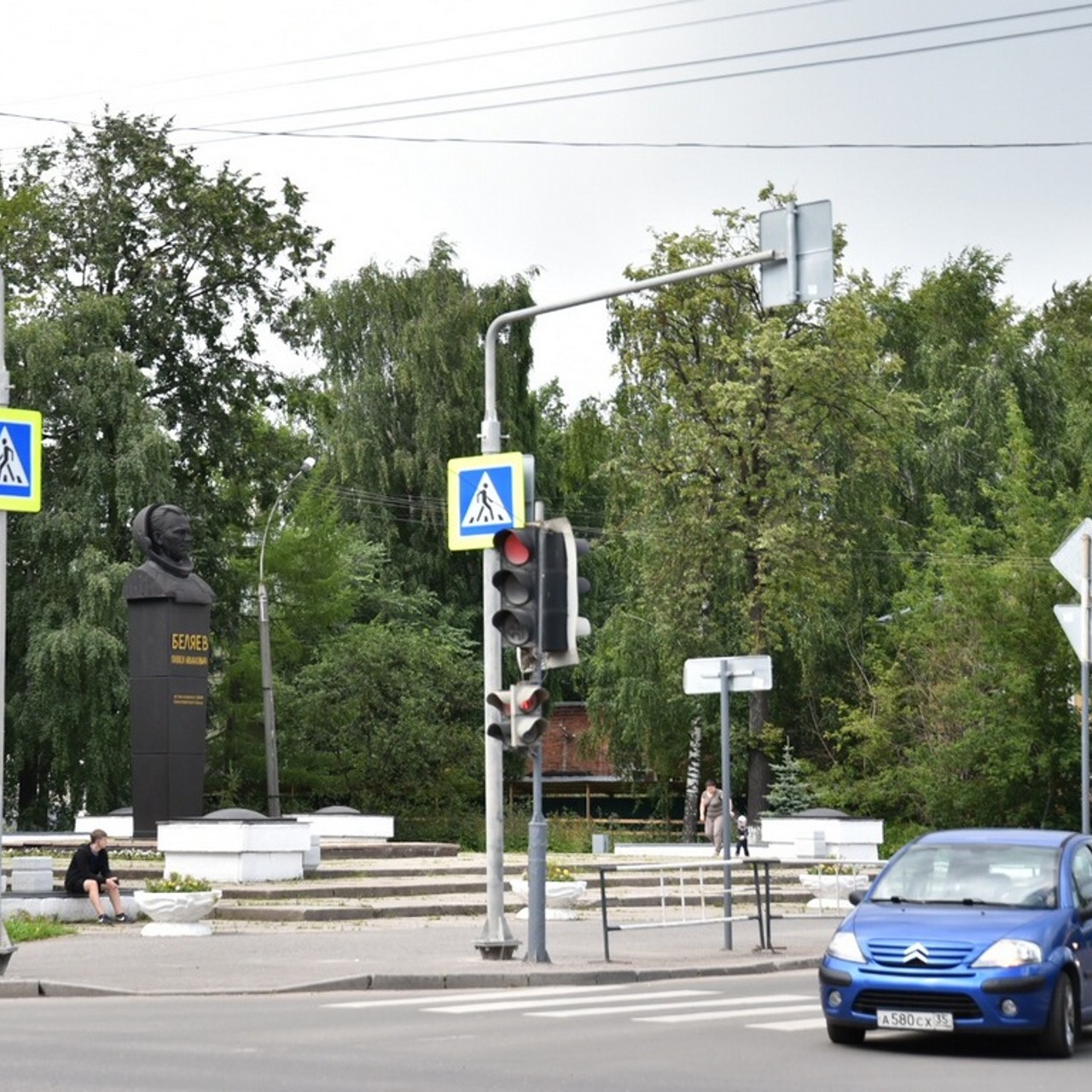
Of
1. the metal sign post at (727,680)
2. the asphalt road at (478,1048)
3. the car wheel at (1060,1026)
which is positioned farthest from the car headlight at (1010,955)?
the metal sign post at (727,680)

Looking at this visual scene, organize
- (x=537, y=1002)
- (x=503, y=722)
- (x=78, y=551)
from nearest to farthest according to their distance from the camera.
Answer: (x=537, y=1002) → (x=503, y=722) → (x=78, y=551)

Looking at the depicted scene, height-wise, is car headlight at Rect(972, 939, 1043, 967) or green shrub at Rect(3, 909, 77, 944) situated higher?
car headlight at Rect(972, 939, 1043, 967)

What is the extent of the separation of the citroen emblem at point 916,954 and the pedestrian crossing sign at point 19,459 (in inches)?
393

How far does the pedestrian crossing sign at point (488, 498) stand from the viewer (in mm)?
20422

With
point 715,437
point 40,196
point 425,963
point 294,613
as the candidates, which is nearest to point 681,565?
point 715,437

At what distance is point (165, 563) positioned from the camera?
3559 cm

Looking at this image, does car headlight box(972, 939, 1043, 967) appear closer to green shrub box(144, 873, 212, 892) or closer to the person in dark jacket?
green shrub box(144, 873, 212, 892)

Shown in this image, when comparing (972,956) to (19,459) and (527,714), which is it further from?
(19,459)

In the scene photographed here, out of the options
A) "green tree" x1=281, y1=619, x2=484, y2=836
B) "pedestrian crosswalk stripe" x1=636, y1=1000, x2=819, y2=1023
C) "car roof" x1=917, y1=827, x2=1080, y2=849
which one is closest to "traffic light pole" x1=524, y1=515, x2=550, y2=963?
"pedestrian crosswalk stripe" x1=636, y1=1000, x2=819, y2=1023

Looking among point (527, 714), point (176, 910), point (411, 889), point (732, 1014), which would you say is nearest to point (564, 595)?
point (527, 714)

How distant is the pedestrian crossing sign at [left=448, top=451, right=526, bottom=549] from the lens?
67.0ft

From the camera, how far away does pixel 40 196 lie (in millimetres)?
54625

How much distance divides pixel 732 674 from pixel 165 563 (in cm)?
1516

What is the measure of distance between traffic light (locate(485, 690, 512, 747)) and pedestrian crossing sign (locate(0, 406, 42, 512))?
467 cm
